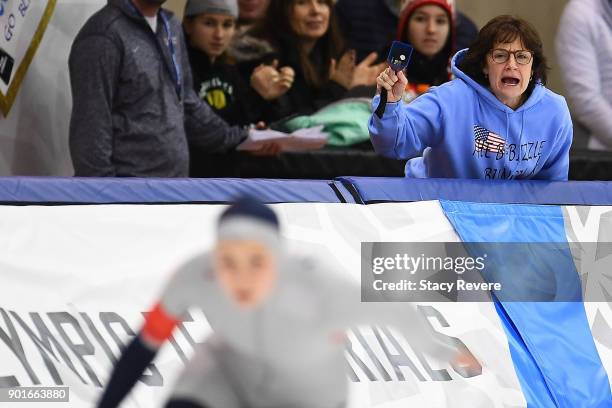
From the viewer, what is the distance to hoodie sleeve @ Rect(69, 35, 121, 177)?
5082 millimetres

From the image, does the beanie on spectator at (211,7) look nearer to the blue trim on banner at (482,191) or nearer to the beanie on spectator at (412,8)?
the beanie on spectator at (412,8)

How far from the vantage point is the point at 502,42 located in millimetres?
4480

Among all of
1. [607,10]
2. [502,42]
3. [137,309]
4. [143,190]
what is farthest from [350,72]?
[137,309]

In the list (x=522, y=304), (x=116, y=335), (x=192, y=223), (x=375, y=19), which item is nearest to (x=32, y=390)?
(x=116, y=335)

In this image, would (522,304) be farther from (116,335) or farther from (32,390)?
(32,390)

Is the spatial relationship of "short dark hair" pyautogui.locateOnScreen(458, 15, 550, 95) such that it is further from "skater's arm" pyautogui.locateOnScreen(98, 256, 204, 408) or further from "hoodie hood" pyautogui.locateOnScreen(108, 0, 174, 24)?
"skater's arm" pyautogui.locateOnScreen(98, 256, 204, 408)

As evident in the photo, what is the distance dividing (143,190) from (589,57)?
3224 mm

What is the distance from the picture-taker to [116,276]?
3992 millimetres

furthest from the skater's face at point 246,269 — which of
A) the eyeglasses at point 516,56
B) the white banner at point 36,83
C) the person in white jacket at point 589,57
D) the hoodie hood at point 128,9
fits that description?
the person in white jacket at point 589,57

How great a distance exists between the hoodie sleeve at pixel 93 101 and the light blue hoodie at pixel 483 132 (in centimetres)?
125

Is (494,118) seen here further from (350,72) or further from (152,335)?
(152,335)

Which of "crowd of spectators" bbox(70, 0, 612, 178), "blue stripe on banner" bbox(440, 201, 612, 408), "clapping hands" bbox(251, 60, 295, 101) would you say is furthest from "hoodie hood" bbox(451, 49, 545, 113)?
"clapping hands" bbox(251, 60, 295, 101)

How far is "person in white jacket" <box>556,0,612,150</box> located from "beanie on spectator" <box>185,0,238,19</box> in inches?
70.1

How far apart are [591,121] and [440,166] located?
228cm
